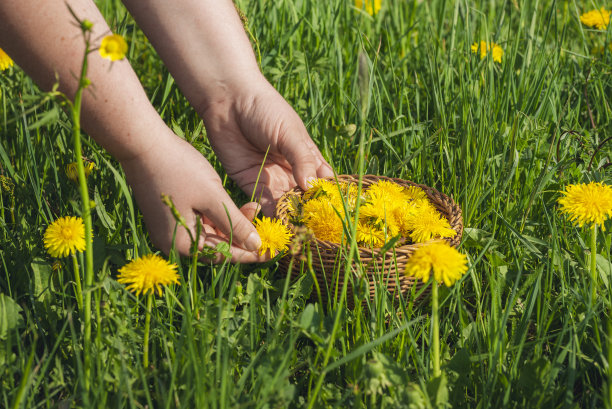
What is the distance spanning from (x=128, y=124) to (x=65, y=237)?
10.6 inches

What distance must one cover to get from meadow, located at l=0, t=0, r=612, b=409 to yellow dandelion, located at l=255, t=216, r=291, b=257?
0.24 ft

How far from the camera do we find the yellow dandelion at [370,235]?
1.45 m

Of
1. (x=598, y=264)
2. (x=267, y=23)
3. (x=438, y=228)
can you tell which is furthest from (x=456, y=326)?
(x=267, y=23)

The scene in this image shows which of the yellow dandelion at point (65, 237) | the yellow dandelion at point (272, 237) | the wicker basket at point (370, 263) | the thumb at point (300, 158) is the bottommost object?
the wicker basket at point (370, 263)

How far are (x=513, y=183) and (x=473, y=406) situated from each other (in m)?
0.75

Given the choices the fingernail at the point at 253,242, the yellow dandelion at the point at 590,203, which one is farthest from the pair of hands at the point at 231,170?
the yellow dandelion at the point at 590,203

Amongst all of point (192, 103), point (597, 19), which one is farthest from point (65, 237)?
point (597, 19)

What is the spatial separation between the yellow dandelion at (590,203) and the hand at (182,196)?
681 mm

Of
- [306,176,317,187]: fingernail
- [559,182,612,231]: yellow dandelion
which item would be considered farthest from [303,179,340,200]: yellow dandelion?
[559,182,612,231]: yellow dandelion

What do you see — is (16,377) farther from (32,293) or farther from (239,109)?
(239,109)

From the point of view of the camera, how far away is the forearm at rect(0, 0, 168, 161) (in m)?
1.16

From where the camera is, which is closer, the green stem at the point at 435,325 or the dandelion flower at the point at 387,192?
the green stem at the point at 435,325

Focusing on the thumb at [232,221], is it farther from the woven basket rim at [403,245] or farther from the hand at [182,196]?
the woven basket rim at [403,245]

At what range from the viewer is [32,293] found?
52.9 inches
